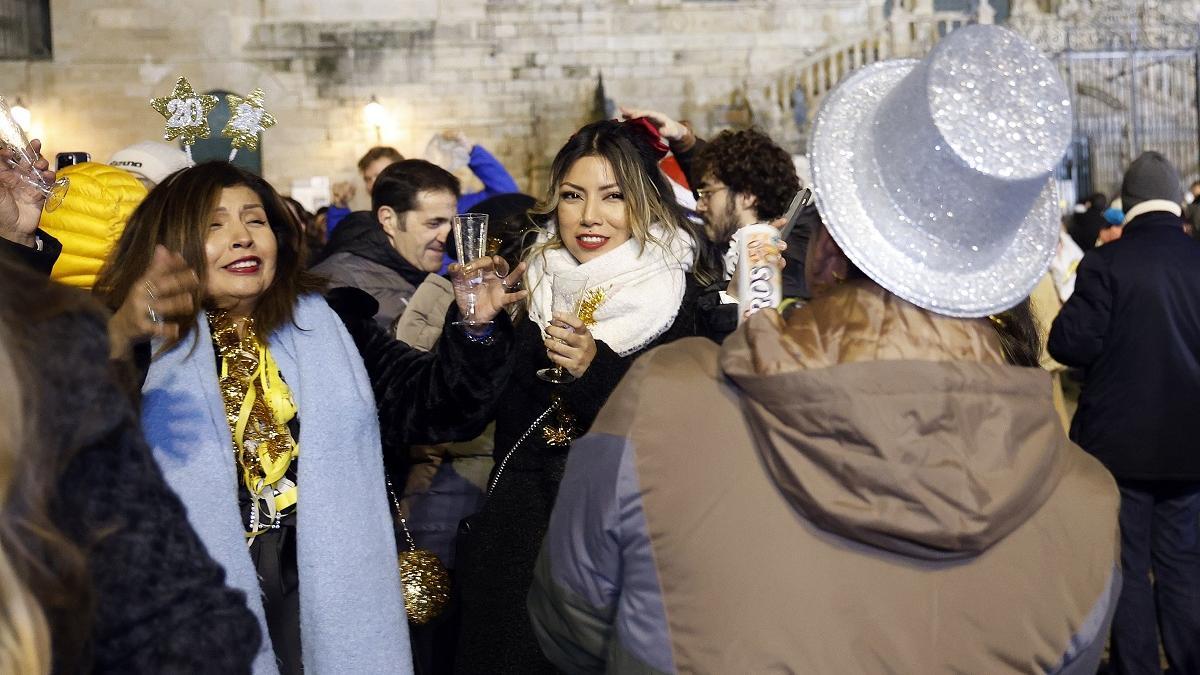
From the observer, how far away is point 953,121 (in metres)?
1.55

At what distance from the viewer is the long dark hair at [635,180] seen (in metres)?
3.15

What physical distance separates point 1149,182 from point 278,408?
131 inches

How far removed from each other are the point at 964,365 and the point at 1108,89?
1811 cm

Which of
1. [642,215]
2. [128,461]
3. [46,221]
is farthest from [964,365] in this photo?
[46,221]

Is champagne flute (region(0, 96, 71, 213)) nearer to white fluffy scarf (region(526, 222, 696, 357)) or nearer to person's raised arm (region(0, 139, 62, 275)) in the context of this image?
person's raised arm (region(0, 139, 62, 275))

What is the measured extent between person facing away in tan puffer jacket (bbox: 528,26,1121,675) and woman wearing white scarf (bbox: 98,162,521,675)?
1031mm

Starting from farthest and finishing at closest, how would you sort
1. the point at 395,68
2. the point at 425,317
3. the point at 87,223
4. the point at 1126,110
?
the point at 1126,110
the point at 395,68
the point at 425,317
the point at 87,223

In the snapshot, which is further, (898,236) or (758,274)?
(758,274)

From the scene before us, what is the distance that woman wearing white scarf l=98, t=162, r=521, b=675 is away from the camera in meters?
2.46

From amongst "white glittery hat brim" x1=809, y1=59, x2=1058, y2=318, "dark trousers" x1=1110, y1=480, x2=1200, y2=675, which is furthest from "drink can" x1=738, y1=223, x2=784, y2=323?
"dark trousers" x1=1110, y1=480, x2=1200, y2=675

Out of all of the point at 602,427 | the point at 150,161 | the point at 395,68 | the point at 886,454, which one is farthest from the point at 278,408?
the point at 395,68


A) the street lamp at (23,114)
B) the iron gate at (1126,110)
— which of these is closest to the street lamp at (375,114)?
the street lamp at (23,114)

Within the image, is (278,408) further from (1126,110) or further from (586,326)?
(1126,110)

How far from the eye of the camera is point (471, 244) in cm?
272
